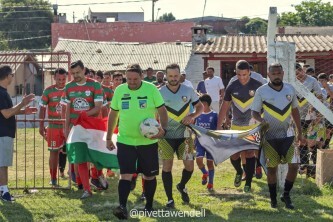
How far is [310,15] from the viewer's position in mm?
92000

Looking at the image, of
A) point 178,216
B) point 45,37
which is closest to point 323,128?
point 178,216

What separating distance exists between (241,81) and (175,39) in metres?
45.7

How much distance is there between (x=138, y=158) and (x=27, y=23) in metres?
72.0

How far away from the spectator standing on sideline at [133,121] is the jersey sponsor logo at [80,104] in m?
1.76

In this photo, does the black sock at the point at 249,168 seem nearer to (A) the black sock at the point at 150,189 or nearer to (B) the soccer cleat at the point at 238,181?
(B) the soccer cleat at the point at 238,181

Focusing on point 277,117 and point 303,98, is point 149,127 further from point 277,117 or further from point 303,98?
point 303,98

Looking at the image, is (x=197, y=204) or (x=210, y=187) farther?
(x=210, y=187)

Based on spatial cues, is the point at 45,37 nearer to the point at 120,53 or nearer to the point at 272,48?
the point at 120,53

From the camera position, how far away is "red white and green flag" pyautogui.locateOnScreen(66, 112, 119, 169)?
1168 centimetres

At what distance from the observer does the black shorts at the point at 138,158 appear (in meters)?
9.98

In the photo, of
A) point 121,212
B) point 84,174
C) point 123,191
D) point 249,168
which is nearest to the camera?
point 121,212

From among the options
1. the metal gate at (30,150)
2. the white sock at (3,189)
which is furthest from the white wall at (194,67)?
the white sock at (3,189)

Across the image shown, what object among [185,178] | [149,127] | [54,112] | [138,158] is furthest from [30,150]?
[149,127]

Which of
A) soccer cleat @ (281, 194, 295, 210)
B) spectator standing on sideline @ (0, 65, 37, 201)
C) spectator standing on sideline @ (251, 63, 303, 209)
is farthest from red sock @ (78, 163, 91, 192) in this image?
soccer cleat @ (281, 194, 295, 210)
